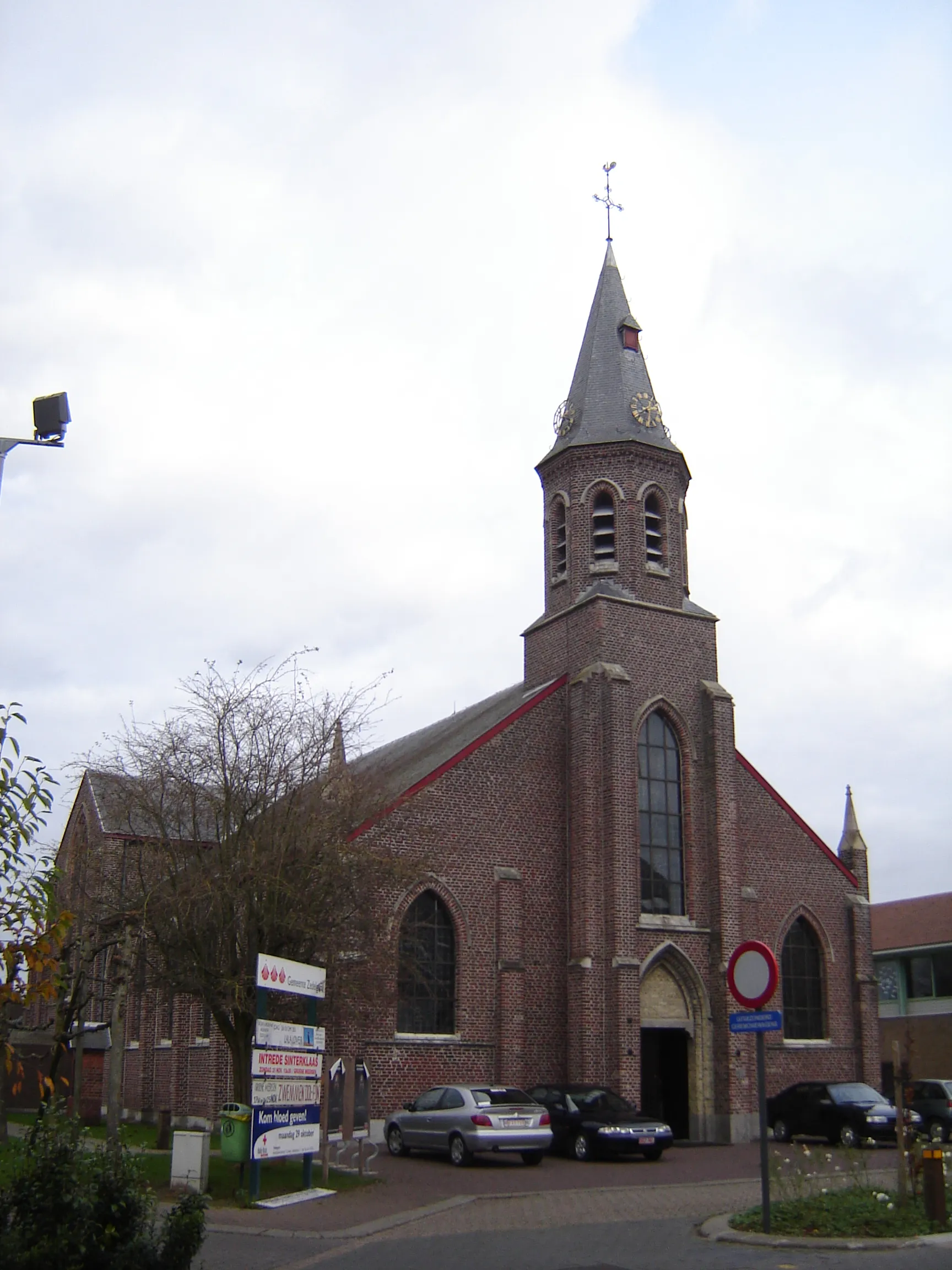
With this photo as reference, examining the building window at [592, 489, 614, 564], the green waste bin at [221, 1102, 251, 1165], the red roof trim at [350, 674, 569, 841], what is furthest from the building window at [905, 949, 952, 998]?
the green waste bin at [221, 1102, 251, 1165]

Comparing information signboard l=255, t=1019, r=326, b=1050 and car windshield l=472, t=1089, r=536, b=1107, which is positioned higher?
information signboard l=255, t=1019, r=326, b=1050

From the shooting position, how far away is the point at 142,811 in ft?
63.9

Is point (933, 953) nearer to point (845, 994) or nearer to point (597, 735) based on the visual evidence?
point (845, 994)

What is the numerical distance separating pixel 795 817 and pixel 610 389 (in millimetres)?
12120

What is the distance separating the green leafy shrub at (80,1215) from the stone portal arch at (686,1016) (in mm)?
19931

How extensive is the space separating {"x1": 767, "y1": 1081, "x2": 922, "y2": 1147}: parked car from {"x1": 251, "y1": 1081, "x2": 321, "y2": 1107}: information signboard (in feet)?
36.0

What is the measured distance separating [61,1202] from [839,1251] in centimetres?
750

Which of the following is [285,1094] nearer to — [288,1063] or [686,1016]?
[288,1063]

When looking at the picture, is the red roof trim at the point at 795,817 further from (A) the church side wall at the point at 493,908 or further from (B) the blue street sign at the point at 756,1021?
(B) the blue street sign at the point at 756,1021

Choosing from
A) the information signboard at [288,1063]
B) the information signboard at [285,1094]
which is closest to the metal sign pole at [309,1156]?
the information signboard at [288,1063]

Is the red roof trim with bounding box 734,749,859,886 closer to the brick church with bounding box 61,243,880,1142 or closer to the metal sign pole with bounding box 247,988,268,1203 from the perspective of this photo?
the brick church with bounding box 61,243,880,1142

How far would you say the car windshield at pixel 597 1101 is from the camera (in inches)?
906

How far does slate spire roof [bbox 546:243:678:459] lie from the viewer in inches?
1276

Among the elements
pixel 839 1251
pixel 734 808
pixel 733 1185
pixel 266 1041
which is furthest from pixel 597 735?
pixel 839 1251
